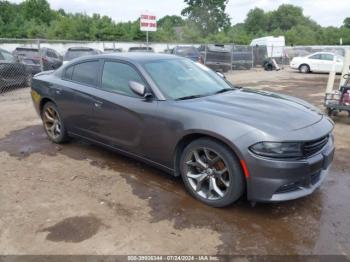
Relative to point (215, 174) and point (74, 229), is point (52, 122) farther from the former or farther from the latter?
point (215, 174)

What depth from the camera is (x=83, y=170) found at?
485cm

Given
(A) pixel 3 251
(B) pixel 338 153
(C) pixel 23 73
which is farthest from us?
(C) pixel 23 73

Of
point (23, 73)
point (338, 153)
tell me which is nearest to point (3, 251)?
point (338, 153)

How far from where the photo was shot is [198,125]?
12.2 ft

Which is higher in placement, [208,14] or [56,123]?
[208,14]

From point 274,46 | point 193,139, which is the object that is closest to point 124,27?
point 274,46

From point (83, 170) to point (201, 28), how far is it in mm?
66461

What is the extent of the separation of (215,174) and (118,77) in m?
1.92

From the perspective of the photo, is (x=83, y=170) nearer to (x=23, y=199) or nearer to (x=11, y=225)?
(x=23, y=199)

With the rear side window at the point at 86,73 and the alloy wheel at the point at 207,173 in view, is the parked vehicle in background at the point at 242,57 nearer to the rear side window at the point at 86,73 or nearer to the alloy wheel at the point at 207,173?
the rear side window at the point at 86,73

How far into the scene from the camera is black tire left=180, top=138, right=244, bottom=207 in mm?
3504

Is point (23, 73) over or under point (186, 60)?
under

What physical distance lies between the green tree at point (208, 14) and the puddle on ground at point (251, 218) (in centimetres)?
6603

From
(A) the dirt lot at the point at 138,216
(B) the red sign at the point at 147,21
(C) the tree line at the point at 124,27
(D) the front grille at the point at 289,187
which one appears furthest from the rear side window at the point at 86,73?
(C) the tree line at the point at 124,27
